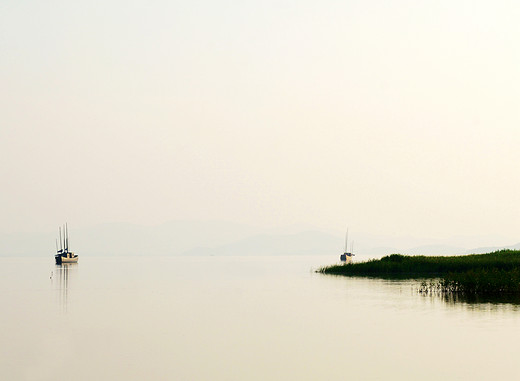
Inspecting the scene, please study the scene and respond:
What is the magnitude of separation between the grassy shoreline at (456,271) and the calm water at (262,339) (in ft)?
14.5

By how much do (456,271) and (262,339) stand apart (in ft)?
159

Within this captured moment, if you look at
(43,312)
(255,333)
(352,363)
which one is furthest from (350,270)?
(352,363)

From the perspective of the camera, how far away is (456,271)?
75.4 meters

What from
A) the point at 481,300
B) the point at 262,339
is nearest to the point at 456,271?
the point at 481,300

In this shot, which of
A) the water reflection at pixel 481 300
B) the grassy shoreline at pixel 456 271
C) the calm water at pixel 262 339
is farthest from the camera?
the grassy shoreline at pixel 456 271

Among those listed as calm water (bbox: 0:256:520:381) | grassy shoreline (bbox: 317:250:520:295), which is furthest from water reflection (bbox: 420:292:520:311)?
grassy shoreline (bbox: 317:250:520:295)

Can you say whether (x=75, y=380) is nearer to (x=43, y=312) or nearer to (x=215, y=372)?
(x=215, y=372)

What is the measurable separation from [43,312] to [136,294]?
53.9ft

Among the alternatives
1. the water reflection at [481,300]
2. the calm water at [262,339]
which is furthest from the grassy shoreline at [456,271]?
the calm water at [262,339]

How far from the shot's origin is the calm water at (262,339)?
24656mm

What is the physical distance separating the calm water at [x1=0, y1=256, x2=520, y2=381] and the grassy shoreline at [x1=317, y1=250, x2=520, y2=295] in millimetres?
4429

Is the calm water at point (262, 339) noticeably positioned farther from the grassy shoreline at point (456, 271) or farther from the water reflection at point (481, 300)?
the grassy shoreline at point (456, 271)

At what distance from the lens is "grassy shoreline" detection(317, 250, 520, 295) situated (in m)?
52.4

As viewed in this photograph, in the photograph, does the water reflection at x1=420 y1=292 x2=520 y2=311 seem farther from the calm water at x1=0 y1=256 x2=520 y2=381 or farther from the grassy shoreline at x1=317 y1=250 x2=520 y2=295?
the grassy shoreline at x1=317 y1=250 x2=520 y2=295
